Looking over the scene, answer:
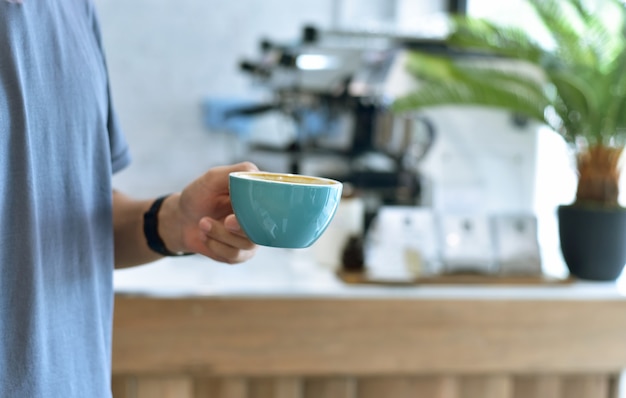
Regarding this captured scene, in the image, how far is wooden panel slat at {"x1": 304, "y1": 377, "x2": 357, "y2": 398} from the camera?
165 cm

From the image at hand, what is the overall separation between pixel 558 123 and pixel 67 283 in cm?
155

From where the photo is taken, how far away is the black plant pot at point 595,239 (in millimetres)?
1841

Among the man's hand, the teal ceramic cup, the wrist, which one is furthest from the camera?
the wrist

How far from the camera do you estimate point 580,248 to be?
1.89 meters

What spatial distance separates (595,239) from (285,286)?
83 centimetres

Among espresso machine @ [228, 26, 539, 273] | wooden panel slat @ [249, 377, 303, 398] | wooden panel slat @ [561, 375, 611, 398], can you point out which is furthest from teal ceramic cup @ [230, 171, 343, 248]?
espresso machine @ [228, 26, 539, 273]

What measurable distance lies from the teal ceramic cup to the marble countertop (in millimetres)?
861

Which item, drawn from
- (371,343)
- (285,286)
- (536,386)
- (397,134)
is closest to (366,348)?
(371,343)

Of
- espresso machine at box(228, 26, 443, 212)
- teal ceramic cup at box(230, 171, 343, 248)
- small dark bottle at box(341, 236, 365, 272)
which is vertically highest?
espresso machine at box(228, 26, 443, 212)

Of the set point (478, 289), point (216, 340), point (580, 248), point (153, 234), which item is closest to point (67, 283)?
point (153, 234)

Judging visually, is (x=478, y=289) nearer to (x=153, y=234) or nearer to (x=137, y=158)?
(x=153, y=234)

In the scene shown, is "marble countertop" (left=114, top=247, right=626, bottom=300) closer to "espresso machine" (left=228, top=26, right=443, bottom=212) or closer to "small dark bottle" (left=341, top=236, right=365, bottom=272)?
"small dark bottle" (left=341, top=236, right=365, bottom=272)

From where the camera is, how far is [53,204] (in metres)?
0.79

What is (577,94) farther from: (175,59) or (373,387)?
(175,59)
